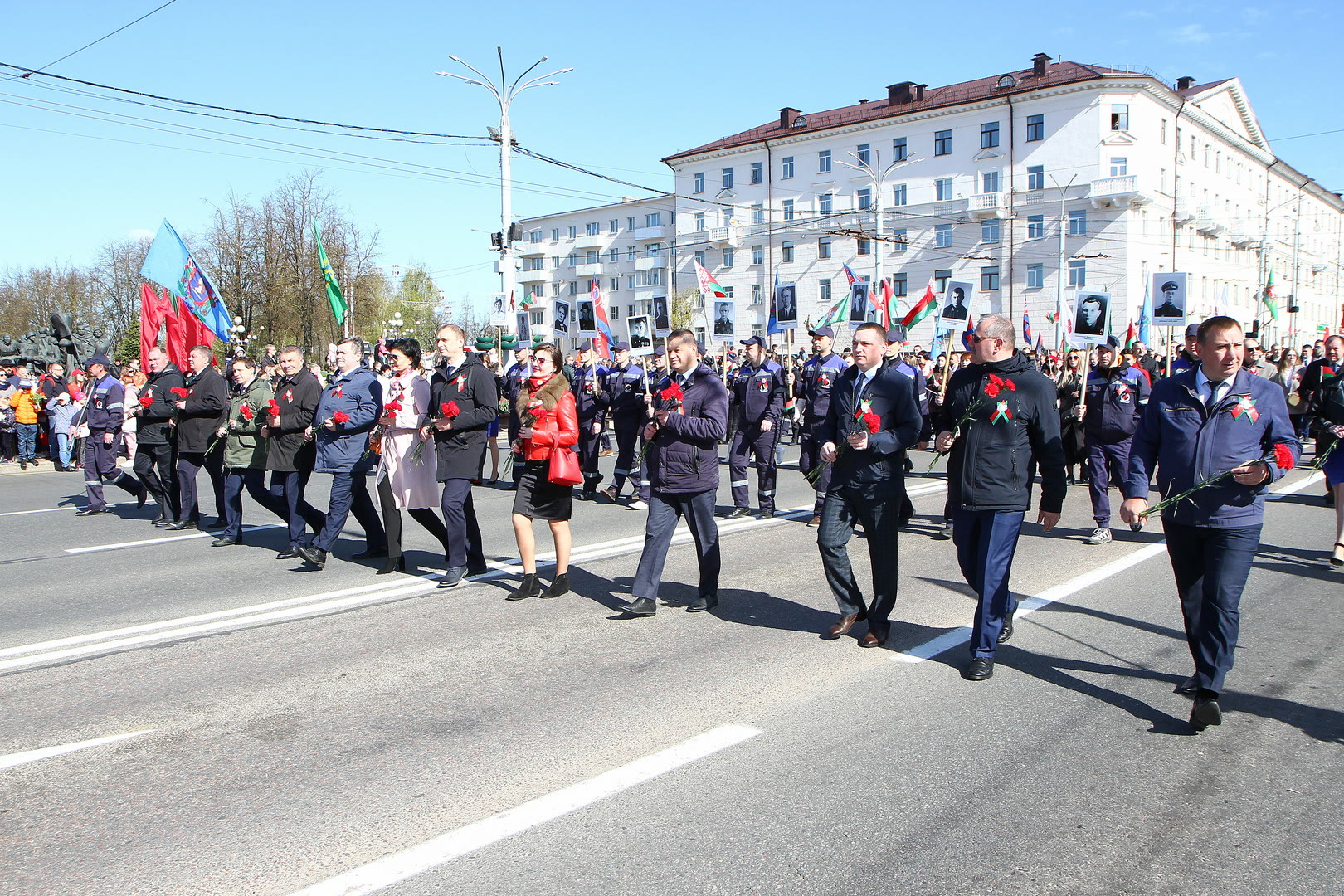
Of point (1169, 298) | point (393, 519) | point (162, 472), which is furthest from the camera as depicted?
point (1169, 298)

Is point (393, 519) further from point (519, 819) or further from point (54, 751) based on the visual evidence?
point (519, 819)

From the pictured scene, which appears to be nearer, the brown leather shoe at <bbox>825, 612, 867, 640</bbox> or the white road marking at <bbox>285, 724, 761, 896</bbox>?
the white road marking at <bbox>285, 724, 761, 896</bbox>

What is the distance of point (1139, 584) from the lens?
7.60 m

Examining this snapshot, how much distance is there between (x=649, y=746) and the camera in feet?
14.2

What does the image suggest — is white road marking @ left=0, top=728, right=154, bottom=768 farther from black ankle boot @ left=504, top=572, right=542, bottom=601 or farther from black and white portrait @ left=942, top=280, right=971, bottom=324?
black and white portrait @ left=942, top=280, right=971, bottom=324

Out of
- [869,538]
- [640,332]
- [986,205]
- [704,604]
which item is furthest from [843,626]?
[986,205]

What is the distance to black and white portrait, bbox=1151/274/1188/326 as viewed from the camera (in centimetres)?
1723

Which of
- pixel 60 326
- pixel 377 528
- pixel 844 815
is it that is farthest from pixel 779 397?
pixel 60 326

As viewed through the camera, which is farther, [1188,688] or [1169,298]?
[1169,298]

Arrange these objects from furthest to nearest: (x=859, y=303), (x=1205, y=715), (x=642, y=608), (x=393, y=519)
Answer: (x=859, y=303) < (x=393, y=519) < (x=642, y=608) < (x=1205, y=715)

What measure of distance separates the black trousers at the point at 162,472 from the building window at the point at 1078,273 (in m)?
52.6

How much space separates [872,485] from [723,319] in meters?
16.9

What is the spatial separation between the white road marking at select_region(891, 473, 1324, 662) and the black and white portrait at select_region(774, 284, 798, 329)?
48.3 ft

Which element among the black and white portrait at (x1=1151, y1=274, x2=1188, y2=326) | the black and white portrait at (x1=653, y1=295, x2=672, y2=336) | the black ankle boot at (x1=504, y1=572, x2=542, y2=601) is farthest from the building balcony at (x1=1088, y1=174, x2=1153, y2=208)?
the black ankle boot at (x1=504, y1=572, x2=542, y2=601)
